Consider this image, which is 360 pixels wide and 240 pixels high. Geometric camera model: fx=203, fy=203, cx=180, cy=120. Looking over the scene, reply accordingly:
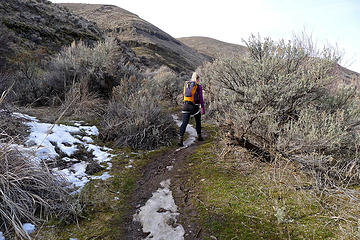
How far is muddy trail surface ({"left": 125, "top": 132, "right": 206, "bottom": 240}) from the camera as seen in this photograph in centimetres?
242

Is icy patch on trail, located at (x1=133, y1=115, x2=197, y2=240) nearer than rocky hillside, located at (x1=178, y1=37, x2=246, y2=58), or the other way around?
icy patch on trail, located at (x1=133, y1=115, x2=197, y2=240)

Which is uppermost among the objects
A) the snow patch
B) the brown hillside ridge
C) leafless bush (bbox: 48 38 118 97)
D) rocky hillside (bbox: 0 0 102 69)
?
the brown hillside ridge

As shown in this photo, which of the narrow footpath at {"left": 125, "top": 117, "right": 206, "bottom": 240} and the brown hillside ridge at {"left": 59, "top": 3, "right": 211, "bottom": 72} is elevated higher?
the brown hillside ridge at {"left": 59, "top": 3, "right": 211, "bottom": 72}

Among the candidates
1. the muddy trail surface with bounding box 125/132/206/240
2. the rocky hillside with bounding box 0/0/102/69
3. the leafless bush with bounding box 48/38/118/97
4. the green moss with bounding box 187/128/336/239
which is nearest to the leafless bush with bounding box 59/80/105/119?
the leafless bush with bounding box 48/38/118/97

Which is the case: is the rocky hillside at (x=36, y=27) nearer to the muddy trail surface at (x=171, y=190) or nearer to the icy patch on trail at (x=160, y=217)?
the muddy trail surface at (x=171, y=190)

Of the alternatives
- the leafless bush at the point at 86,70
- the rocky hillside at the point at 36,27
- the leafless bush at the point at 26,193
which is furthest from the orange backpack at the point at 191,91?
the rocky hillside at the point at 36,27

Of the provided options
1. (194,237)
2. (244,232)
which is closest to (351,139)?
(244,232)

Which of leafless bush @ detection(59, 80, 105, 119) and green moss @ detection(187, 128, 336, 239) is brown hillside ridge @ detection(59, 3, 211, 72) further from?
green moss @ detection(187, 128, 336, 239)

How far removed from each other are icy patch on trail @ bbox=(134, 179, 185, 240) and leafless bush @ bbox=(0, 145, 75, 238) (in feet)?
2.98

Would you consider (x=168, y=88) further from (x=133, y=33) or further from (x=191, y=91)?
(x=133, y=33)

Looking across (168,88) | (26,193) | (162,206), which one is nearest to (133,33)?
(168,88)

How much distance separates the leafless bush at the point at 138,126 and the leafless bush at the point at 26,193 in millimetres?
2327

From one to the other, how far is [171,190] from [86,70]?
6.40m

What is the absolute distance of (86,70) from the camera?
7.77 metres
